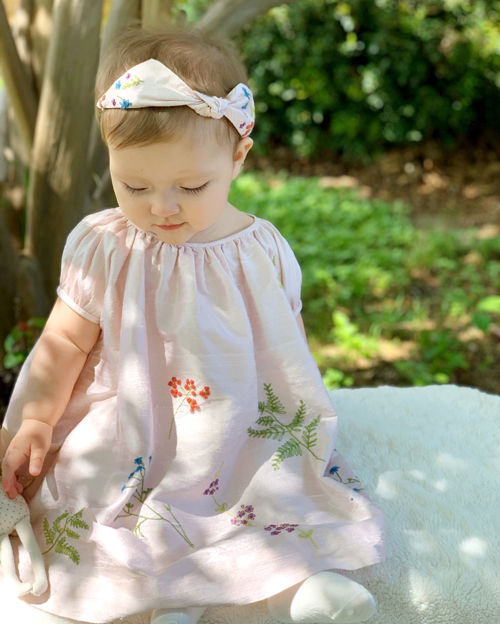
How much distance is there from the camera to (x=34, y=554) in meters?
1.40

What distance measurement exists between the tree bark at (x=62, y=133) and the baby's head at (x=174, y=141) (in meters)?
0.92

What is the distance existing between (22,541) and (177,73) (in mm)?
1031

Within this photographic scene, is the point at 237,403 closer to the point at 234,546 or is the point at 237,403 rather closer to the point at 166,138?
the point at 234,546

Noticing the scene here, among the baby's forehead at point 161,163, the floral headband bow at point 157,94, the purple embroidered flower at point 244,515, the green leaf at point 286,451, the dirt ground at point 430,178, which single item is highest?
the floral headband bow at point 157,94

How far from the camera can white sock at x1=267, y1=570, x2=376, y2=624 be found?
1.30 metres

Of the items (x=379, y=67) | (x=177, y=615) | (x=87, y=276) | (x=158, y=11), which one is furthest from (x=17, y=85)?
(x=379, y=67)

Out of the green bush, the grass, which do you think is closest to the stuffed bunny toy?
the grass

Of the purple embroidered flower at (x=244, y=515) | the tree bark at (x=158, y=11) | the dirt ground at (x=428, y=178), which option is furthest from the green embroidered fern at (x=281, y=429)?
the dirt ground at (x=428, y=178)

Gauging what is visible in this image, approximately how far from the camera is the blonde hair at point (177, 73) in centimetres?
129

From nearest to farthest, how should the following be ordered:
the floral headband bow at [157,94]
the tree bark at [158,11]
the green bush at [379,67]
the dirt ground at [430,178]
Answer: the floral headband bow at [157,94] → the tree bark at [158,11] → the dirt ground at [430,178] → the green bush at [379,67]

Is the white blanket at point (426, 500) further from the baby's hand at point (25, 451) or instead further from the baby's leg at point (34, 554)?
the baby's hand at point (25, 451)

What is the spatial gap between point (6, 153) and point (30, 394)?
5.30 ft

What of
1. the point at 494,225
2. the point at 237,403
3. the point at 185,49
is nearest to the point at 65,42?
the point at 185,49

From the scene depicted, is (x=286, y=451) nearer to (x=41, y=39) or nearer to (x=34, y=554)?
(x=34, y=554)
